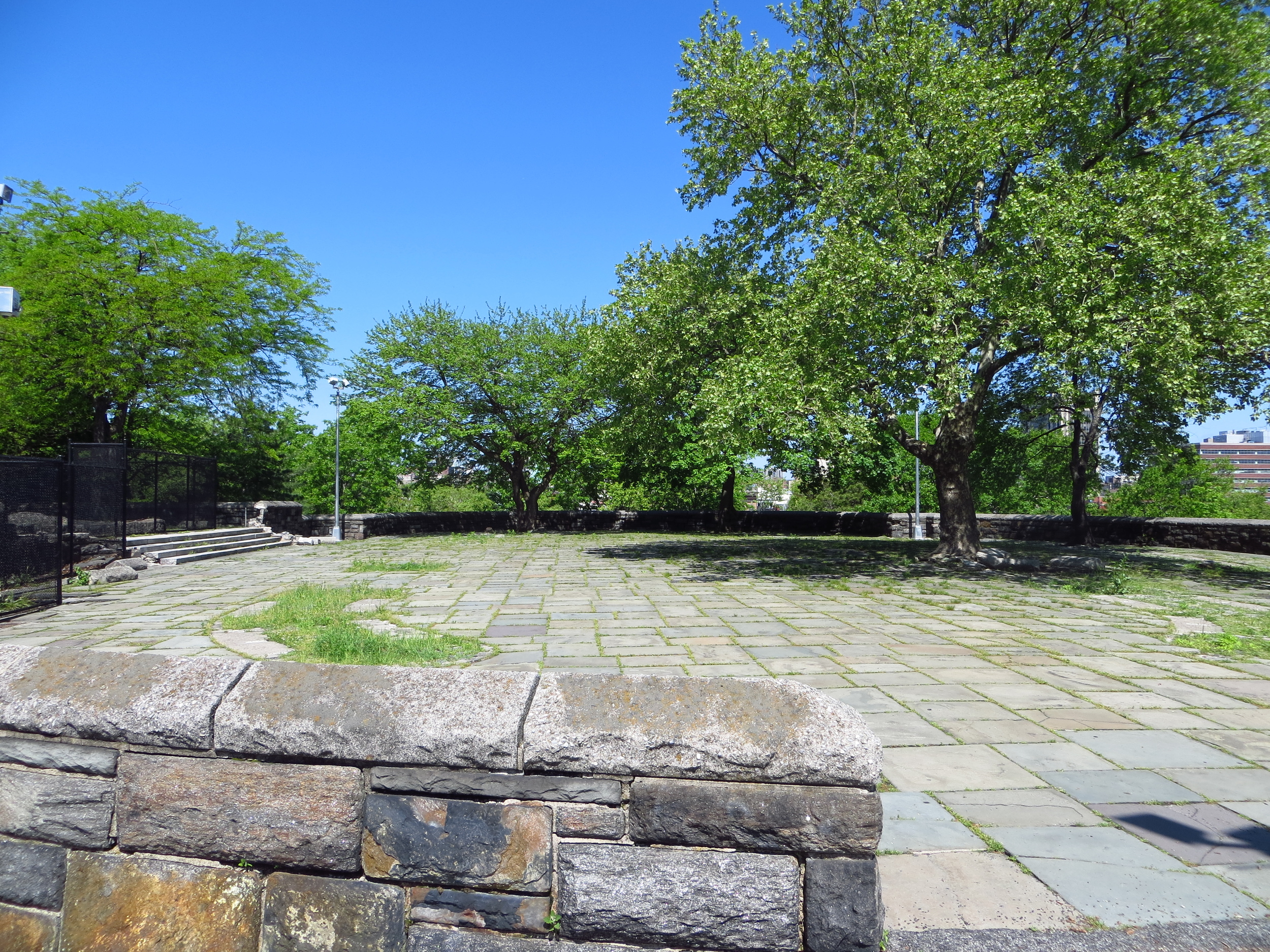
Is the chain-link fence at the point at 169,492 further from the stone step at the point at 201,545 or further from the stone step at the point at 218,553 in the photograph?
the stone step at the point at 218,553

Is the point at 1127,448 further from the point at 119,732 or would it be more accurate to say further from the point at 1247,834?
the point at 119,732

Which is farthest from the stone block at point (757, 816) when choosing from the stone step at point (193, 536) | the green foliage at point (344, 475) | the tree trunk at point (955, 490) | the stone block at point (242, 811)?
the green foliage at point (344, 475)

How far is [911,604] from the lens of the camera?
9086 mm

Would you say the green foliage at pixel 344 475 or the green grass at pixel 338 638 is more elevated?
the green foliage at pixel 344 475

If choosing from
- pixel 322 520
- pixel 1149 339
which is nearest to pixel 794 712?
pixel 1149 339

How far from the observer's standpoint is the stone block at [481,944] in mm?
1916

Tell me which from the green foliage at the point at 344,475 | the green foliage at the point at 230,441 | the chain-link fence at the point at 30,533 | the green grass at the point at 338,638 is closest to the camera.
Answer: the green grass at the point at 338,638

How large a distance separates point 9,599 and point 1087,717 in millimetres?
10275

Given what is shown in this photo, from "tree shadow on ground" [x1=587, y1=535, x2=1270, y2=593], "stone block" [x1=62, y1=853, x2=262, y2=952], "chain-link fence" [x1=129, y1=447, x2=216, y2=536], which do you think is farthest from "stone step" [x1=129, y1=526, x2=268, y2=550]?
"stone block" [x1=62, y1=853, x2=262, y2=952]

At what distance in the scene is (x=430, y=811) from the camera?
1.94 meters

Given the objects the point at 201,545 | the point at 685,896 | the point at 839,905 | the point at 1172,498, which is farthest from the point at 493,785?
the point at 1172,498

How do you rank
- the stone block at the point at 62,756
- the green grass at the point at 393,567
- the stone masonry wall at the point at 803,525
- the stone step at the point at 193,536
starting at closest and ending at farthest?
the stone block at the point at 62,756 → the green grass at the point at 393,567 → the stone step at the point at 193,536 → the stone masonry wall at the point at 803,525

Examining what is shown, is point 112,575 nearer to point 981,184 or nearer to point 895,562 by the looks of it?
point 895,562

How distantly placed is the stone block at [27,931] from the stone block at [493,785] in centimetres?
115
